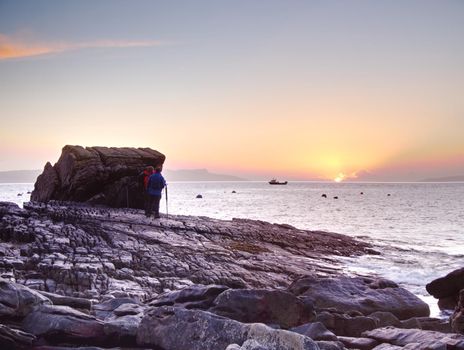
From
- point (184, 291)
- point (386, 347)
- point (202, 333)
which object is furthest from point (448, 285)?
point (202, 333)

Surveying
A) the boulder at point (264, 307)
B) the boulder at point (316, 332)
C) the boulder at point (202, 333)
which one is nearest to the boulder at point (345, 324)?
the boulder at point (264, 307)

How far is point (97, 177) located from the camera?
38.1 m

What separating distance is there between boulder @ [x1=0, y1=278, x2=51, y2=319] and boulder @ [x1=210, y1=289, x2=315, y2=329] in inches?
151

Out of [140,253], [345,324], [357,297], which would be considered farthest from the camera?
[140,253]

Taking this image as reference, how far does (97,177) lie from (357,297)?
2812cm

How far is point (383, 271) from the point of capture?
85.4ft

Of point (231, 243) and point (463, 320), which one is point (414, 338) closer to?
point (463, 320)

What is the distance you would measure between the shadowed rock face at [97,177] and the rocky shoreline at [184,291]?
705cm

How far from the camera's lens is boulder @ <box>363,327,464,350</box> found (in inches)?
343

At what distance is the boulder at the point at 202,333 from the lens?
7483 mm

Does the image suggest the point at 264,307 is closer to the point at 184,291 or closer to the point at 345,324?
the point at 184,291

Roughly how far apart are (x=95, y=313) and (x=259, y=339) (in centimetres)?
466

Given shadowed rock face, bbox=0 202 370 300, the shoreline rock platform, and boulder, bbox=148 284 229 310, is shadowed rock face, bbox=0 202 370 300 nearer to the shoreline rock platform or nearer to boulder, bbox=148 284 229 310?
the shoreline rock platform

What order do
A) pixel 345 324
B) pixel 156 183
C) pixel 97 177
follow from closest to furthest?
pixel 345 324 → pixel 156 183 → pixel 97 177
